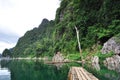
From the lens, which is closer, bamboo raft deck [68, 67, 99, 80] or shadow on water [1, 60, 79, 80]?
bamboo raft deck [68, 67, 99, 80]

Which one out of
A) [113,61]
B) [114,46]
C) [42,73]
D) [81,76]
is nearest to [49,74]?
[42,73]

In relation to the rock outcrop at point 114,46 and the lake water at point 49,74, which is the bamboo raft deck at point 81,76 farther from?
the rock outcrop at point 114,46

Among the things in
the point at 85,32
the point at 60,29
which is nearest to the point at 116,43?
the point at 85,32

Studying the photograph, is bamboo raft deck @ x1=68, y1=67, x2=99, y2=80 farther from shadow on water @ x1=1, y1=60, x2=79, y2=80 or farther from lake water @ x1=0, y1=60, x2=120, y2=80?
shadow on water @ x1=1, y1=60, x2=79, y2=80

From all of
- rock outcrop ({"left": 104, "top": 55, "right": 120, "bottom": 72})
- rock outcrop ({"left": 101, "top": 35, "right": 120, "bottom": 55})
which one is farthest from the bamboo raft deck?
rock outcrop ({"left": 101, "top": 35, "right": 120, "bottom": 55})

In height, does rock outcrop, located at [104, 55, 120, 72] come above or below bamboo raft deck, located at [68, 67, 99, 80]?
above

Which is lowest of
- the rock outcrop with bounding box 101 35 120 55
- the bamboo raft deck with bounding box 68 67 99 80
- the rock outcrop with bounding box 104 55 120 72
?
the bamboo raft deck with bounding box 68 67 99 80

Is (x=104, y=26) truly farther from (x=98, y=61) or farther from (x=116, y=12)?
(x=98, y=61)

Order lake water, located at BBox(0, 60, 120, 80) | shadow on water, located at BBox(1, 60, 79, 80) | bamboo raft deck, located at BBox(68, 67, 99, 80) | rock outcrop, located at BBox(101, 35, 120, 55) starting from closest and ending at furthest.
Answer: bamboo raft deck, located at BBox(68, 67, 99, 80) < lake water, located at BBox(0, 60, 120, 80) < shadow on water, located at BBox(1, 60, 79, 80) < rock outcrop, located at BBox(101, 35, 120, 55)

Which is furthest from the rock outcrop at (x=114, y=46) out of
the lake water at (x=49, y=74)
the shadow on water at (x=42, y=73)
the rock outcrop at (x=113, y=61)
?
the shadow on water at (x=42, y=73)

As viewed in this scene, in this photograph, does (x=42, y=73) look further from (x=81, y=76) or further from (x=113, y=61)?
(x=81, y=76)

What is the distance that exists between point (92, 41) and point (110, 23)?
25.0 feet

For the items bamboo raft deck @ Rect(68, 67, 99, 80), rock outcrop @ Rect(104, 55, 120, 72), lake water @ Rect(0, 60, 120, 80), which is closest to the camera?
bamboo raft deck @ Rect(68, 67, 99, 80)

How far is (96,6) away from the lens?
64.4 m
